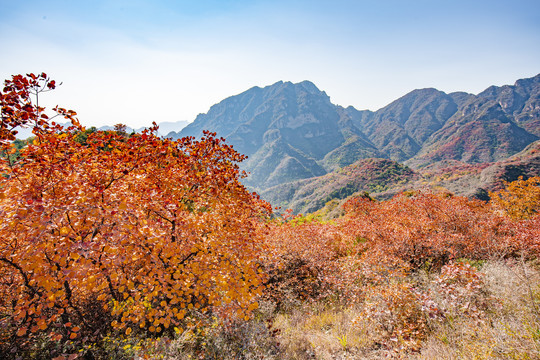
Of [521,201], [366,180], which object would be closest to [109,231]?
[521,201]

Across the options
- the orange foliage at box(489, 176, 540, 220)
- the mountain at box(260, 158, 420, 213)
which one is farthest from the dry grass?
the mountain at box(260, 158, 420, 213)

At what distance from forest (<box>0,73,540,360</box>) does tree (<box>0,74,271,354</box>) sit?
4 centimetres

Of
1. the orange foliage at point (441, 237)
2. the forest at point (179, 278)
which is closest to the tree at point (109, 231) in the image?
the forest at point (179, 278)

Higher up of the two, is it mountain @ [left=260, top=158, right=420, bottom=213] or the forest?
the forest

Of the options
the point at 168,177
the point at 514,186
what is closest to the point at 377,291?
the point at 168,177

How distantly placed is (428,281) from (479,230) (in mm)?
4188

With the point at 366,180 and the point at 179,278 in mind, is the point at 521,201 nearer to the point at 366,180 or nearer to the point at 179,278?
the point at 179,278

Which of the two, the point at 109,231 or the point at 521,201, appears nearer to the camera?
the point at 109,231

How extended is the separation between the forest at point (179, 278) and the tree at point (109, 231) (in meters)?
0.04

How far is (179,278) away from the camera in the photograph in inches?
198

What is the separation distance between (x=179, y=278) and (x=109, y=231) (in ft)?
6.14

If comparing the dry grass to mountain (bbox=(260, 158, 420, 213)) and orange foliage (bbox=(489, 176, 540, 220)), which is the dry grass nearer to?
orange foliage (bbox=(489, 176, 540, 220))

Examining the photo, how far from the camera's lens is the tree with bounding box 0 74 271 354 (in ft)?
11.2

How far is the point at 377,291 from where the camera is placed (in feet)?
22.5
